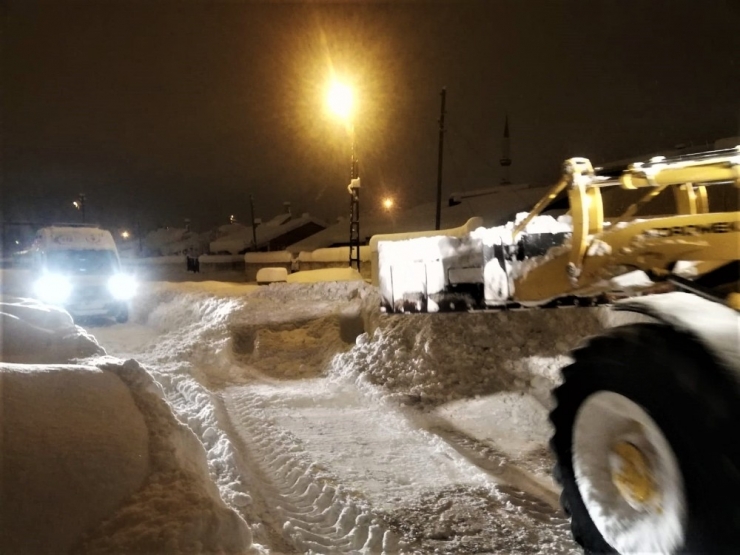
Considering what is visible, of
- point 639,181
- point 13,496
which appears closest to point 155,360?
point 13,496

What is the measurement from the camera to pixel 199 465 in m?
4.26

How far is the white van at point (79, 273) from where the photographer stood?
15250 millimetres

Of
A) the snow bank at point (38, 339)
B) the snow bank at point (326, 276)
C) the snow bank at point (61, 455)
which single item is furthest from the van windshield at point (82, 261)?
the snow bank at point (61, 455)

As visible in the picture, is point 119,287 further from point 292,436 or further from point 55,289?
point 292,436

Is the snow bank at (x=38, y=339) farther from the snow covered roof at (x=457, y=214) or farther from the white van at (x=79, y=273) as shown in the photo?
the snow covered roof at (x=457, y=214)

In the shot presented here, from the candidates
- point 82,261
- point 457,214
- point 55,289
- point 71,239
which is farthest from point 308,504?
point 457,214

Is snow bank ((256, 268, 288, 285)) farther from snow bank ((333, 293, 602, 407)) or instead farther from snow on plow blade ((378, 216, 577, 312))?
snow on plow blade ((378, 216, 577, 312))

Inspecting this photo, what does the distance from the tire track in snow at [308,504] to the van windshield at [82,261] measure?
10.8 m

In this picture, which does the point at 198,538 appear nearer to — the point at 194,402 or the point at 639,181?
the point at 639,181

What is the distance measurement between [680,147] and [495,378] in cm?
2409

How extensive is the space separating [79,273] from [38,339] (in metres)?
10.6

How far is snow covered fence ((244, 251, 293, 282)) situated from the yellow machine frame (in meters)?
38.2

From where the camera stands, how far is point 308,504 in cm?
500

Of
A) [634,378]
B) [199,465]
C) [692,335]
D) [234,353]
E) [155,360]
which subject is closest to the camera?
[692,335]
